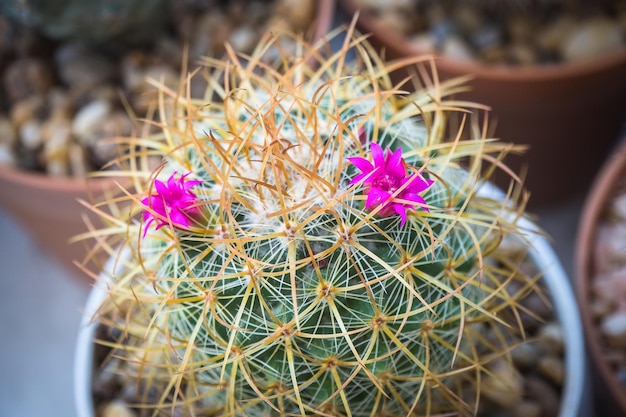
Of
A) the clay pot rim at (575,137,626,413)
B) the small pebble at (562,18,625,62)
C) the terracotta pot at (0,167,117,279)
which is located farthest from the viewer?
the small pebble at (562,18,625,62)

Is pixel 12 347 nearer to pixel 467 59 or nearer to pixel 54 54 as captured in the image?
pixel 54 54

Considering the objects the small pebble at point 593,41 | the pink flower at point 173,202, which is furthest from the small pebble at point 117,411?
the small pebble at point 593,41

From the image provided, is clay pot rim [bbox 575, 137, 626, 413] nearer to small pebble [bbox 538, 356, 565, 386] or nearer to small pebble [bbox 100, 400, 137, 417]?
small pebble [bbox 538, 356, 565, 386]

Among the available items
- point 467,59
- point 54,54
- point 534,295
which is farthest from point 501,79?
point 54,54

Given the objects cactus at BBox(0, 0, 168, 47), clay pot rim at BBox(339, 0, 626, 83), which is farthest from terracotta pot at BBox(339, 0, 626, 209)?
cactus at BBox(0, 0, 168, 47)

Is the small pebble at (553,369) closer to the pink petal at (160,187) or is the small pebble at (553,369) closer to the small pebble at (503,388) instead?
the small pebble at (503,388)

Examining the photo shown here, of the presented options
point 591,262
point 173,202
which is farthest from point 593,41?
point 173,202
